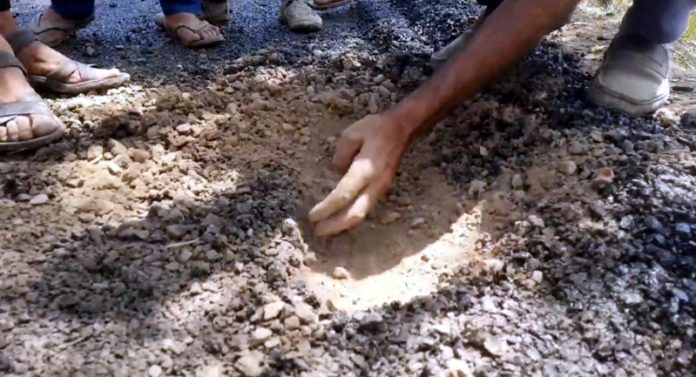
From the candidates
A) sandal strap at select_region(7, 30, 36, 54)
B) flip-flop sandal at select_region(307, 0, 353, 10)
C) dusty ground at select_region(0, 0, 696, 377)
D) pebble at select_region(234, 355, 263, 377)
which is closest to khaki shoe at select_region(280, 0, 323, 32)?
flip-flop sandal at select_region(307, 0, 353, 10)

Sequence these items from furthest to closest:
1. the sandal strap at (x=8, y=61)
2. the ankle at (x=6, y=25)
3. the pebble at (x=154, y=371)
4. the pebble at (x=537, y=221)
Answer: the ankle at (x=6, y=25) < the sandal strap at (x=8, y=61) < the pebble at (x=537, y=221) < the pebble at (x=154, y=371)

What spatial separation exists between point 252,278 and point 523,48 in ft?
2.94

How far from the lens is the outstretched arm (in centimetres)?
182

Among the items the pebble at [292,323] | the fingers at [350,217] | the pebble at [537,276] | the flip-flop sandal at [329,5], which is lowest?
the flip-flop sandal at [329,5]

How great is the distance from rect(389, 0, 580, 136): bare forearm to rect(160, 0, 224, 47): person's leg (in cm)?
106

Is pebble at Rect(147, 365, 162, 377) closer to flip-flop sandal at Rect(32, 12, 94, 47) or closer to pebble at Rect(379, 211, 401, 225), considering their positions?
pebble at Rect(379, 211, 401, 225)

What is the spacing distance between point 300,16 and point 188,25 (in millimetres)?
424

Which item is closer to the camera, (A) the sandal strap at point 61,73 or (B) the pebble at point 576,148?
(B) the pebble at point 576,148

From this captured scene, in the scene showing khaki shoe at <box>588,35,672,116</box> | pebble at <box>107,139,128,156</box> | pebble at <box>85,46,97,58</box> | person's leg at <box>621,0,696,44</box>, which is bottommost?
pebble at <box>85,46,97,58</box>

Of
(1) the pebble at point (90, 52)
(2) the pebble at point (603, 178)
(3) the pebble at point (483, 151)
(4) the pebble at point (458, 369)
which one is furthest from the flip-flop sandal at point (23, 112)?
(2) the pebble at point (603, 178)

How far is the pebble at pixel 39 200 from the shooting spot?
176cm

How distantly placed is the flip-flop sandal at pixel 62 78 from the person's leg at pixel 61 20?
0.35 meters

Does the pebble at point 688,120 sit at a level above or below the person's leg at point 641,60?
below

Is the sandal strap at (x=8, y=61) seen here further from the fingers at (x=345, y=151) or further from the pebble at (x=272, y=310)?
the pebble at (x=272, y=310)
